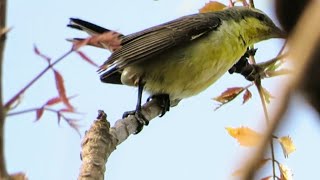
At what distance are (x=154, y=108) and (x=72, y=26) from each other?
1127 mm

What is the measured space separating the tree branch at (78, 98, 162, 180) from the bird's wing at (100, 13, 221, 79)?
64.6 inches

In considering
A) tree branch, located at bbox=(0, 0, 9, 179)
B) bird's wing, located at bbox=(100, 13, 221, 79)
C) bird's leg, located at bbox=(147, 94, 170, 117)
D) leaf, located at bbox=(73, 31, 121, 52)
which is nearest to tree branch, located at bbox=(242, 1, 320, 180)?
tree branch, located at bbox=(0, 0, 9, 179)

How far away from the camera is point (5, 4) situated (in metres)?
0.64

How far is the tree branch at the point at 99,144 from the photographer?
182 cm

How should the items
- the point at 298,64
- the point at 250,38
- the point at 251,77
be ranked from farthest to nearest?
the point at 250,38 → the point at 251,77 → the point at 298,64

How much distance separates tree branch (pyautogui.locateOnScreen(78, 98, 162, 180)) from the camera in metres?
1.82

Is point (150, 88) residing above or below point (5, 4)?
above

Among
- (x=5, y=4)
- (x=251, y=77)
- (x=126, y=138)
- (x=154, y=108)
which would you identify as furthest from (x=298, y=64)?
(x=154, y=108)

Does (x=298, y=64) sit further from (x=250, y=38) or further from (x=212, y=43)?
(x=250, y=38)

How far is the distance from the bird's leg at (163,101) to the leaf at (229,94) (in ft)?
2.38

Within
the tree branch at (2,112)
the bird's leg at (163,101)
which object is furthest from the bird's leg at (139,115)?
the tree branch at (2,112)

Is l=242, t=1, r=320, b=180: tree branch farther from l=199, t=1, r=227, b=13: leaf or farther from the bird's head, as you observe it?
the bird's head

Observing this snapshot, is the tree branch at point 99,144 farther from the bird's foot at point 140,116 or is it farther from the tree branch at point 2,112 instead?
the tree branch at point 2,112

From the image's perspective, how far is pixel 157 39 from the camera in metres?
4.37
